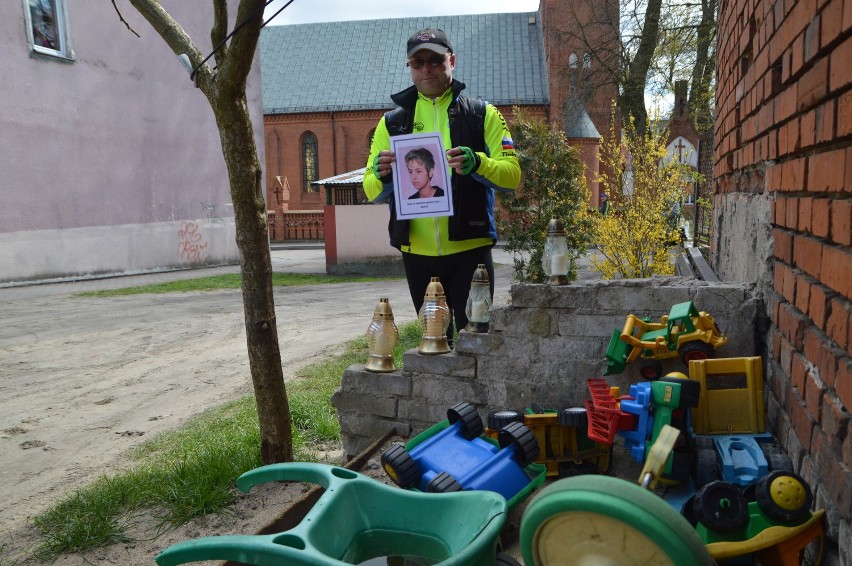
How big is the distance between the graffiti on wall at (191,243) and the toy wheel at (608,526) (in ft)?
57.1

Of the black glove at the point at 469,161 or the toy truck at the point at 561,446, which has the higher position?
the black glove at the point at 469,161

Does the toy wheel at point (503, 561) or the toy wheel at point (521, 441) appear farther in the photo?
the toy wheel at point (521, 441)

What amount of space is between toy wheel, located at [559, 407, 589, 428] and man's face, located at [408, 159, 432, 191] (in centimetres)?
135

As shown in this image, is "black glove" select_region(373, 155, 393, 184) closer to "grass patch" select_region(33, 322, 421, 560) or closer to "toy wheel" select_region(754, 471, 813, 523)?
"grass patch" select_region(33, 322, 421, 560)

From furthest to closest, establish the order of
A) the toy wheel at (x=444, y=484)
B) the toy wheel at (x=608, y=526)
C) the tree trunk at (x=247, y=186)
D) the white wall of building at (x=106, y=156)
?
the white wall of building at (x=106, y=156) < the tree trunk at (x=247, y=186) < the toy wheel at (x=444, y=484) < the toy wheel at (x=608, y=526)

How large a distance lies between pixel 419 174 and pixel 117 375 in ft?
13.1

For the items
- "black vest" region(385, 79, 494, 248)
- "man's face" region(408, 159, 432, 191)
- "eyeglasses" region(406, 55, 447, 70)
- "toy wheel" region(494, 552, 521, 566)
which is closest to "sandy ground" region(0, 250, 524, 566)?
"toy wheel" region(494, 552, 521, 566)

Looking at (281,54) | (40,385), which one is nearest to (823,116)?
(40,385)

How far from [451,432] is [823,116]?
176cm

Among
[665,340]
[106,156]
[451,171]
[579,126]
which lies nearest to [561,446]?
[665,340]

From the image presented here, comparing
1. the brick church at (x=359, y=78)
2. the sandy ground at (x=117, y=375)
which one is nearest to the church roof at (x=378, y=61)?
the brick church at (x=359, y=78)

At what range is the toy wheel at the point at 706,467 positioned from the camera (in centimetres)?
230

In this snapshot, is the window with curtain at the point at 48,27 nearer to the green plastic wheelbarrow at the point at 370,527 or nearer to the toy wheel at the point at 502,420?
the toy wheel at the point at 502,420

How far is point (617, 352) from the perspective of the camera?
2812 mm
